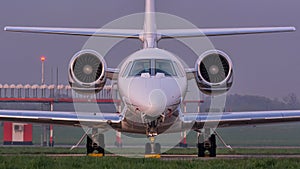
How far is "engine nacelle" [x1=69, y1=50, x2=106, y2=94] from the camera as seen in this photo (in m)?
22.9

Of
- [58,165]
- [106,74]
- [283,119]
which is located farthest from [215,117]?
[58,165]

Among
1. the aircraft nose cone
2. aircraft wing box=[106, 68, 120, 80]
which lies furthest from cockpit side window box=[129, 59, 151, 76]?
aircraft wing box=[106, 68, 120, 80]

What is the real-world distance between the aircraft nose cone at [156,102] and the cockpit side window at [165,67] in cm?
128

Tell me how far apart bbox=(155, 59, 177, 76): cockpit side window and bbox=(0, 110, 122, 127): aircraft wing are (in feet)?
8.34

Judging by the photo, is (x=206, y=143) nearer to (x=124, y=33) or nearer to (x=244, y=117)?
(x=244, y=117)

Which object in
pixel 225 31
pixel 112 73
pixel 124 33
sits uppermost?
pixel 124 33

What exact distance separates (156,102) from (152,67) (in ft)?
6.12

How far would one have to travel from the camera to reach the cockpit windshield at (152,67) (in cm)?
1997

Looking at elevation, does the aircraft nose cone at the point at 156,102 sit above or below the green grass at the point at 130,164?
above

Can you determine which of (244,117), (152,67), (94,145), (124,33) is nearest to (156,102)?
(152,67)

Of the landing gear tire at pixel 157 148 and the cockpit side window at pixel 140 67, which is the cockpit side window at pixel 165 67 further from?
the landing gear tire at pixel 157 148

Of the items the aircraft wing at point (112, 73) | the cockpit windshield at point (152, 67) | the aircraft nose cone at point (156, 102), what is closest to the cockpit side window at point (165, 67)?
the cockpit windshield at point (152, 67)

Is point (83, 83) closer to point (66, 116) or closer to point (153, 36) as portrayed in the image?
point (66, 116)

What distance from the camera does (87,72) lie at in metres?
23.1
